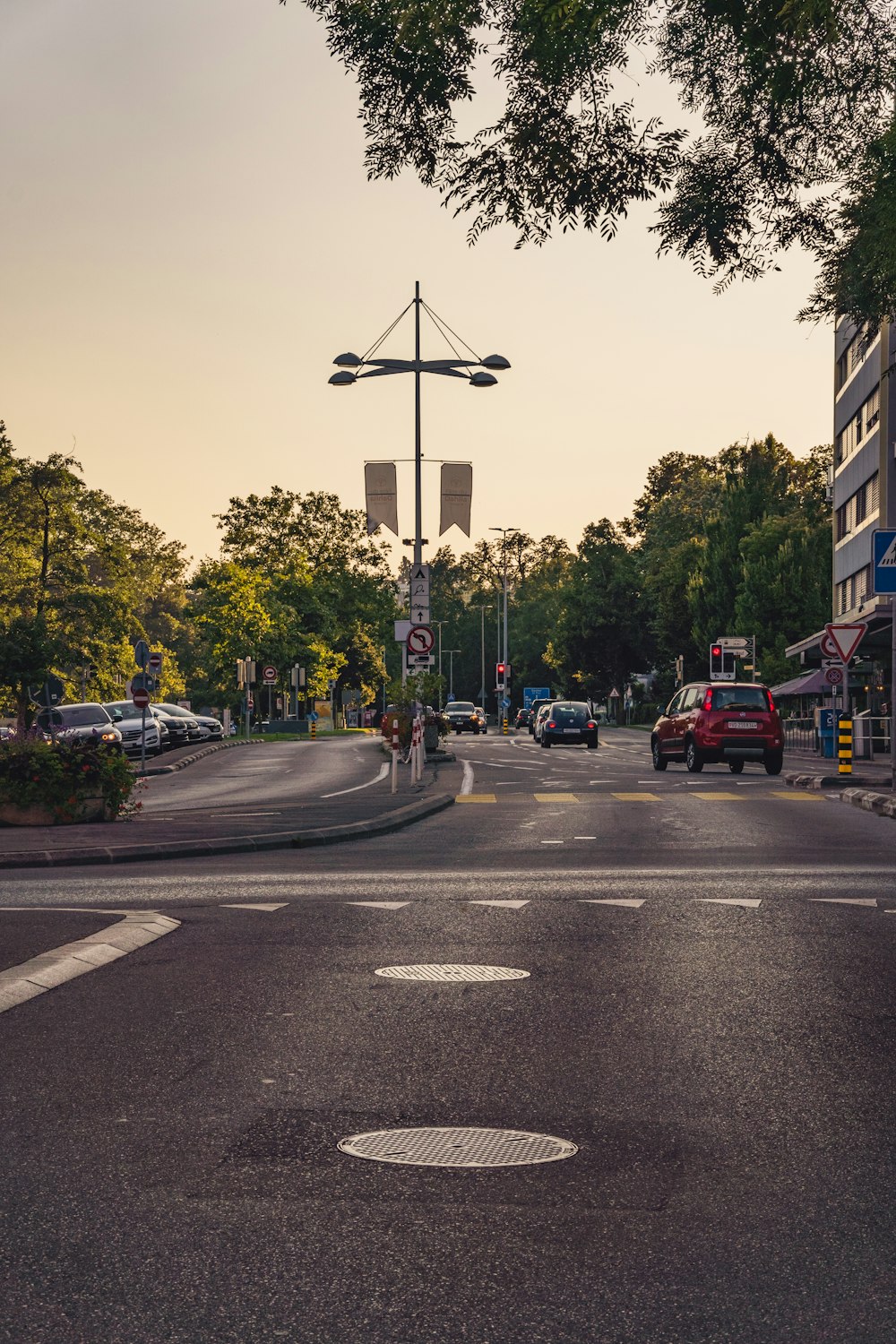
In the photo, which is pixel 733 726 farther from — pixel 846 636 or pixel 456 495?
pixel 456 495

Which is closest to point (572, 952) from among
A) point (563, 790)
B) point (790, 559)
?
point (563, 790)

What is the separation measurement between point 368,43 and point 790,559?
68318 mm

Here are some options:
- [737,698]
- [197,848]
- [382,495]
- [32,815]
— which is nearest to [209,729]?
[737,698]

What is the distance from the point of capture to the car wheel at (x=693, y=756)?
32969 mm

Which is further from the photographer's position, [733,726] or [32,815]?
[733,726]

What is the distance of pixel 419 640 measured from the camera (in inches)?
1173

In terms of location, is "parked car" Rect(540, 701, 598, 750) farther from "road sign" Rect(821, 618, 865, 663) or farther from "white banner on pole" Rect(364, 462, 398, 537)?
"white banner on pole" Rect(364, 462, 398, 537)

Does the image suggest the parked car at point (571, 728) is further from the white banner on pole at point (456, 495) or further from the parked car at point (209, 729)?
the white banner on pole at point (456, 495)

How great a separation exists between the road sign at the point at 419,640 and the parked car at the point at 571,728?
973 inches

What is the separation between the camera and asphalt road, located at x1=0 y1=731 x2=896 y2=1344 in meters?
3.59

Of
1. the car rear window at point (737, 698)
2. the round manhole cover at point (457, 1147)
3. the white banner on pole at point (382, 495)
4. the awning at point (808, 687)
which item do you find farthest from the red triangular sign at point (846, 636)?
the awning at point (808, 687)

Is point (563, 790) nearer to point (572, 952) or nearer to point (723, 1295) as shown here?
point (572, 952)

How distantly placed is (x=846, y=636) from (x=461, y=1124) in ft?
82.3

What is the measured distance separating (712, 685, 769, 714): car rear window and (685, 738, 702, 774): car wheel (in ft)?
3.50
